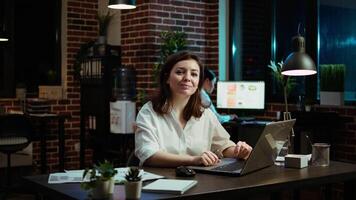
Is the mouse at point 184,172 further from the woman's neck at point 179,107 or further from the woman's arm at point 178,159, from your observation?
the woman's neck at point 179,107

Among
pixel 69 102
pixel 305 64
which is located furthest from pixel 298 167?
pixel 69 102

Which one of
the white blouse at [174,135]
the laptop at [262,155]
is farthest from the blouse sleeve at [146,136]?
the laptop at [262,155]

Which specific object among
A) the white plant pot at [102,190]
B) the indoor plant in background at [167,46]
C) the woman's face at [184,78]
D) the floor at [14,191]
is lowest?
the floor at [14,191]

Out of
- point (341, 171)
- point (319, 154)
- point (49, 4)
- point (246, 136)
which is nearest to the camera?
point (341, 171)

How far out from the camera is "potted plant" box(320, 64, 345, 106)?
188 inches

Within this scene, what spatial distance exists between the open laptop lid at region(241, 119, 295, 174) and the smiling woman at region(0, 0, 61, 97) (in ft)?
14.8

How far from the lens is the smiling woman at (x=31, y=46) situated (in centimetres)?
629

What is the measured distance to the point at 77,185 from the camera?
202 cm

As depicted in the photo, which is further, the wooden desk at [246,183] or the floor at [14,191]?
the floor at [14,191]

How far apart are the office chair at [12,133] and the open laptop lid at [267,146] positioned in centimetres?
335

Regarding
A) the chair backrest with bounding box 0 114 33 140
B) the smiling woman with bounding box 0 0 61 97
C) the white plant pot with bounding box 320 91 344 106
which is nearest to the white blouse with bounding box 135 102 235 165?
the white plant pot with bounding box 320 91 344 106

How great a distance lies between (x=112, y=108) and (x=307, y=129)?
2051 mm

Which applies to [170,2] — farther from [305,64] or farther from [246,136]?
[305,64]

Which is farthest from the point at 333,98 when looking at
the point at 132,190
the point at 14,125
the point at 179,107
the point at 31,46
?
the point at 31,46
